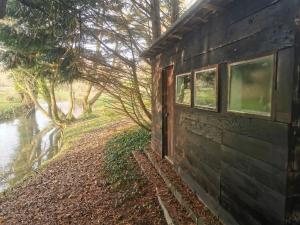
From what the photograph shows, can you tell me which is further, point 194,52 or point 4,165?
point 4,165

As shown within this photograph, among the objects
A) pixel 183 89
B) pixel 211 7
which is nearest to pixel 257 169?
pixel 211 7

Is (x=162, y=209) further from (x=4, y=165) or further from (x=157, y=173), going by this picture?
(x=4, y=165)

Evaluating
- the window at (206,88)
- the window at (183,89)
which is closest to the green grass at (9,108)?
the window at (183,89)

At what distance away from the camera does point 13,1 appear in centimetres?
638

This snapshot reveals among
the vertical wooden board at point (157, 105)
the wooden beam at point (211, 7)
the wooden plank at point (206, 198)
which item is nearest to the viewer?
the wooden beam at point (211, 7)

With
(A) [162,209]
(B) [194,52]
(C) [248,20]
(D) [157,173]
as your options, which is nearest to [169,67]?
(B) [194,52]

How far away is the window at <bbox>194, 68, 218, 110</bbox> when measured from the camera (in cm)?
392

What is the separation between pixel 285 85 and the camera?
2.42 m

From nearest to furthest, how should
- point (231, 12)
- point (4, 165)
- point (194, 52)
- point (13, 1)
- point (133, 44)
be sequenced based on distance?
1. point (231, 12)
2. point (194, 52)
3. point (13, 1)
4. point (133, 44)
5. point (4, 165)

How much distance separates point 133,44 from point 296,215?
8.36m

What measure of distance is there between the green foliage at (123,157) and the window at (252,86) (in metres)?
4.10

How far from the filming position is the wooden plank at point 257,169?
2.56 metres

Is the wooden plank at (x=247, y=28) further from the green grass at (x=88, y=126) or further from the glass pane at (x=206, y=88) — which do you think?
the green grass at (x=88, y=126)

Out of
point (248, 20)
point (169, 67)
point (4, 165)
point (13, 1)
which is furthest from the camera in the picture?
point (4, 165)
